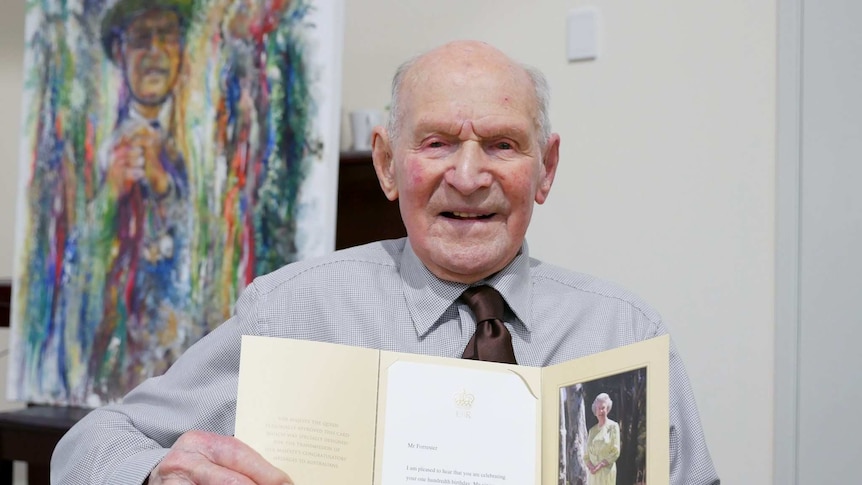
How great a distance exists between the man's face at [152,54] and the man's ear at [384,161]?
1.09 metres

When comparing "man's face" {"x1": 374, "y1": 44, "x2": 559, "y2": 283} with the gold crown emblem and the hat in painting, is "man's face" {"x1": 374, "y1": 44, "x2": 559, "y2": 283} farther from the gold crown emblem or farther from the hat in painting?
the hat in painting

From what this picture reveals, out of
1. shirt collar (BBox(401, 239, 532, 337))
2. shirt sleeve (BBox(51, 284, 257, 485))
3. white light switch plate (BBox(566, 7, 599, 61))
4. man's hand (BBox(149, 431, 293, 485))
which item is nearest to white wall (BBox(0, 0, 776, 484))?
white light switch plate (BBox(566, 7, 599, 61))

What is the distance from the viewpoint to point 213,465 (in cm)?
91

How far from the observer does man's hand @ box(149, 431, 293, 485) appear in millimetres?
879

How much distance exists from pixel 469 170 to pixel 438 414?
1.26 feet

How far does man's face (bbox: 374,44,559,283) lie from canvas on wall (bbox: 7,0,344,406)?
0.85 meters

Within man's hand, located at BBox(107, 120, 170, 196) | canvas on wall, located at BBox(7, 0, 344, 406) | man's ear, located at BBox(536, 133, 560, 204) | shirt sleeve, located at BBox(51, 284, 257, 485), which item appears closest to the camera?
shirt sleeve, located at BBox(51, 284, 257, 485)

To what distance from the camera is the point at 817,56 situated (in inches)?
75.2

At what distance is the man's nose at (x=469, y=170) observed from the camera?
3.85ft

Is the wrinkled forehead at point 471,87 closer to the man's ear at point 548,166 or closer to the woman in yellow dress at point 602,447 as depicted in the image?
the man's ear at point 548,166

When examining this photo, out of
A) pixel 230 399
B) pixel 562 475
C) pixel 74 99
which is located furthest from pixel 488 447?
pixel 74 99

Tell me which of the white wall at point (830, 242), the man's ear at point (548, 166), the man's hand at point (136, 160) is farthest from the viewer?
the man's hand at point (136, 160)

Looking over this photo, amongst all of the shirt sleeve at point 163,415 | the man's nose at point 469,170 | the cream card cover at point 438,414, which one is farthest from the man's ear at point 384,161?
the cream card cover at point 438,414

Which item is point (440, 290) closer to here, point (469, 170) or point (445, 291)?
point (445, 291)
